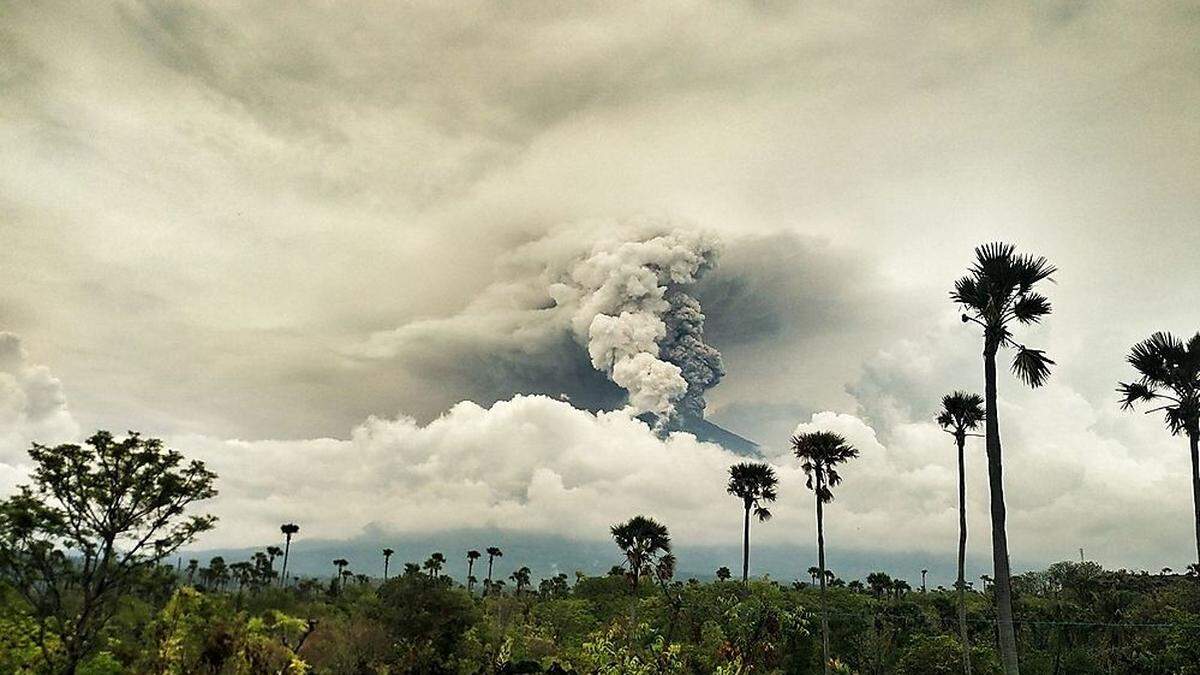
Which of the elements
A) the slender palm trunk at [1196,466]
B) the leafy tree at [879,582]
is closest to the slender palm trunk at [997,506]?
the slender palm trunk at [1196,466]

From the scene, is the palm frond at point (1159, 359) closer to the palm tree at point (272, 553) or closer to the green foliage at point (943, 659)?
the green foliage at point (943, 659)

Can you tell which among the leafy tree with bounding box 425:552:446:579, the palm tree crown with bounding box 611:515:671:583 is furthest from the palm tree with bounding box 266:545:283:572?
the palm tree crown with bounding box 611:515:671:583

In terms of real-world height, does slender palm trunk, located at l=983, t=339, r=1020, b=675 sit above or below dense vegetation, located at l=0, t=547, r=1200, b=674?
above

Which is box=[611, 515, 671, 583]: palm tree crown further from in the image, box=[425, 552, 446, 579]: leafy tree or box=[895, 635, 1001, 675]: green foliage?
box=[425, 552, 446, 579]: leafy tree

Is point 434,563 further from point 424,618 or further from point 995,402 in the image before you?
point 995,402

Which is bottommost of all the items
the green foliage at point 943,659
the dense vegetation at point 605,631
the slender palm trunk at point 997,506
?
the green foliage at point 943,659

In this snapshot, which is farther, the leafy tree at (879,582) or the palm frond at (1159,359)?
the leafy tree at (879,582)

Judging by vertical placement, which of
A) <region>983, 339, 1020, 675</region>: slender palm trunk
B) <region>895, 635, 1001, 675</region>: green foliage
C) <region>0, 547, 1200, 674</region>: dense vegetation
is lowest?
<region>895, 635, 1001, 675</region>: green foliage

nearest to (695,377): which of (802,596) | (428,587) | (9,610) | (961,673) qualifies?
(802,596)

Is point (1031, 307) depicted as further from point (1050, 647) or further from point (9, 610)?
point (1050, 647)

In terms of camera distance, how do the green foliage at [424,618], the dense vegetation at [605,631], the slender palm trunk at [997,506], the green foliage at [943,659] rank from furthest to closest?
1. the green foliage at [943,659]
2. the green foliage at [424,618]
3. the dense vegetation at [605,631]
4. the slender palm trunk at [997,506]

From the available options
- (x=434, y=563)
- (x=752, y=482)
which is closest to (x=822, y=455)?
(x=752, y=482)

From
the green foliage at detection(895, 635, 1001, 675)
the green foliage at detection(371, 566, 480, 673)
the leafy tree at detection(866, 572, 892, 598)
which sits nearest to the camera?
the green foliage at detection(371, 566, 480, 673)
